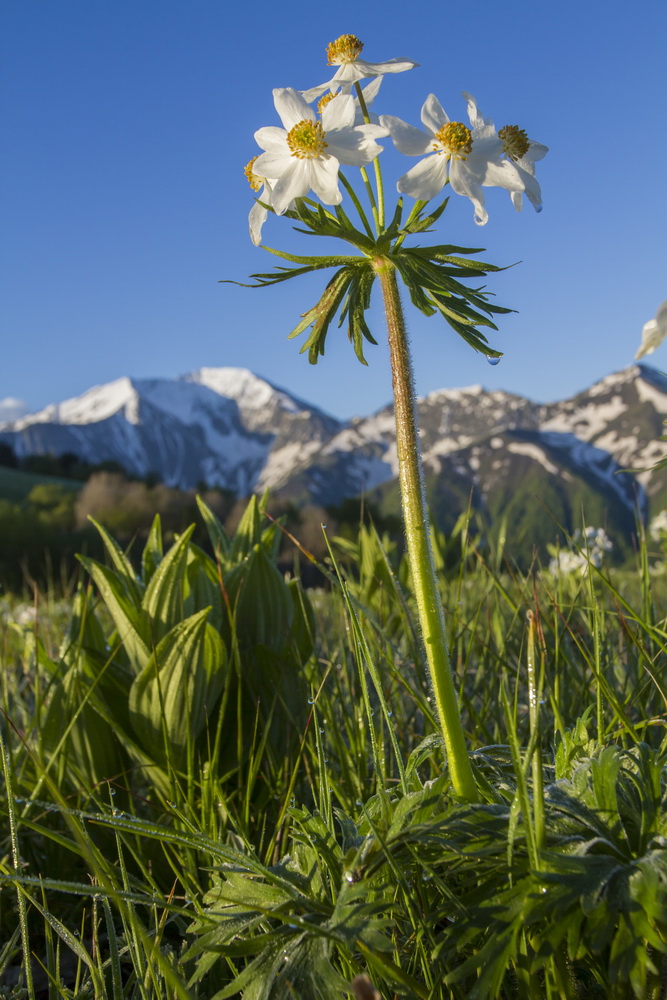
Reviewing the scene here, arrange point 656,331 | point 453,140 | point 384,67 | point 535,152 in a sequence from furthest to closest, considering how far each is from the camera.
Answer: point 535,152 → point 384,67 → point 453,140 → point 656,331

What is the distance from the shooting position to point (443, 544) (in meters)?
5.34

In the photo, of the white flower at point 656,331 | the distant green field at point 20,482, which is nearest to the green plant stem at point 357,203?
the white flower at point 656,331

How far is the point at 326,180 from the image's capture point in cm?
132

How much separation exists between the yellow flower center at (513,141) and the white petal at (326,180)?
0.37 m

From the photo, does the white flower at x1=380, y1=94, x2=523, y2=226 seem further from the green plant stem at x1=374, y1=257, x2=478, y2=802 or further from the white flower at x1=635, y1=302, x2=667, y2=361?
the white flower at x1=635, y1=302, x2=667, y2=361

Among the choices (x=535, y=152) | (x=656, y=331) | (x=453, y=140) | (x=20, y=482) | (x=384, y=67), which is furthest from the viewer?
(x=20, y=482)

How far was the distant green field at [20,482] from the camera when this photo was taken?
52.6m

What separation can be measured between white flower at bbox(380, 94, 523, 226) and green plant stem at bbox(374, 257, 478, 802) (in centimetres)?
17

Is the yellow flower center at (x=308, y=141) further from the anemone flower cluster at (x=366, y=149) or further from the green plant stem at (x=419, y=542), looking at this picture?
the green plant stem at (x=419, y=542)

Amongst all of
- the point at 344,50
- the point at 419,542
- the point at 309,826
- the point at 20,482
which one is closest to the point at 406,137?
the point at 344,50

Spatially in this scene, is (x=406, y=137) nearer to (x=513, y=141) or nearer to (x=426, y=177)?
(x=426, y=177)

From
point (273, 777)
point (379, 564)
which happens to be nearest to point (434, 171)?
point (273, 777)

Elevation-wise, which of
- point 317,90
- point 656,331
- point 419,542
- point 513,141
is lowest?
point 419,542

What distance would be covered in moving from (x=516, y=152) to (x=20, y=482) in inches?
2411
